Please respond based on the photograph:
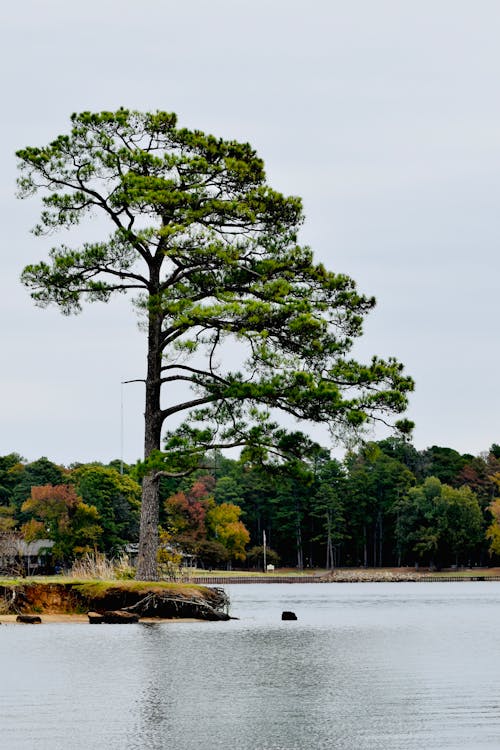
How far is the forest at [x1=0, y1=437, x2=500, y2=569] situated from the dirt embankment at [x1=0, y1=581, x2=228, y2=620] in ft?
217

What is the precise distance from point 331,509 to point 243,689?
118806 millimetres

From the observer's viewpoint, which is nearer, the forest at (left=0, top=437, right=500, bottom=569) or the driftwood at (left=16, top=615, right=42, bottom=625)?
the driftwood at (left=16, top=615, right=42, bottom=625)

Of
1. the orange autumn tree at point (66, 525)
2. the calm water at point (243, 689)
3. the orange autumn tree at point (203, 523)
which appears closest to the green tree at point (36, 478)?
the orange autumn tree at point (203, 523)

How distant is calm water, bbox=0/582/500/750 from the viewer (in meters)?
14.8

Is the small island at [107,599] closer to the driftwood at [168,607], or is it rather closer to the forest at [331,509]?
the driftwood at [168,607]

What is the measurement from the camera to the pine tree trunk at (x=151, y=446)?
121ft

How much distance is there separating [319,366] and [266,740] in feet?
74.7

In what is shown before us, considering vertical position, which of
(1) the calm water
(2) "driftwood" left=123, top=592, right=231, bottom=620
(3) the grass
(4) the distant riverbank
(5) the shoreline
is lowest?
(1) the calm water

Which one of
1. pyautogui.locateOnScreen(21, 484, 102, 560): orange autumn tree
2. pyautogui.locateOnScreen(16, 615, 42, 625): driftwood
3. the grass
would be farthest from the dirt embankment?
the grass

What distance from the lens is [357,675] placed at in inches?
858

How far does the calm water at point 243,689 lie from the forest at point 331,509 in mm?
72253

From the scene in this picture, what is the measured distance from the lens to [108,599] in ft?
113

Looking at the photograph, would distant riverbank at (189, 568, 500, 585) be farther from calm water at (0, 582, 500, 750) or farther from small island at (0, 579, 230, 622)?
calm water at (0, 582, 500, 750)

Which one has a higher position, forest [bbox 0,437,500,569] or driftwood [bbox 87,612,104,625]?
forest [bbox 0,437,500,569]
